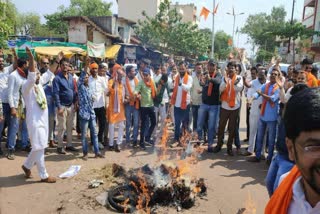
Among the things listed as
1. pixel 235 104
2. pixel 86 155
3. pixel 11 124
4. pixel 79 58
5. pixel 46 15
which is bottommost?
pixel 86 155

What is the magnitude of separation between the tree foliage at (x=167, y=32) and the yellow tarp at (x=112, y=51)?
136 inches

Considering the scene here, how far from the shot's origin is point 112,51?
85.4 feet

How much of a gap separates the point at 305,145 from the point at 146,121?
Answer: 6.60 m

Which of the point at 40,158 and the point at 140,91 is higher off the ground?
the point at 140,91

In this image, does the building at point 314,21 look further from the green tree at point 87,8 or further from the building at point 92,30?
the green tree at point 87,8

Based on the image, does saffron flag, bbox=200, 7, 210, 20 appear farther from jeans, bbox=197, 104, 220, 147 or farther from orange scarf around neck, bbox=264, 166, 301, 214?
orange scarf around neck, bbox=264, 166, 301, 214

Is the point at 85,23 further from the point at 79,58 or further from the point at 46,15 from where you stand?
the point at 46,15

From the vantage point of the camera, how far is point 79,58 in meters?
22.2

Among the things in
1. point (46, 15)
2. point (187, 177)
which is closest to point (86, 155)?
point (187, 177)

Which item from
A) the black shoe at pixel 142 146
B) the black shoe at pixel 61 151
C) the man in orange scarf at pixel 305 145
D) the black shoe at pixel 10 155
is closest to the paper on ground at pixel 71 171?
the black shoe at pixel 61 151

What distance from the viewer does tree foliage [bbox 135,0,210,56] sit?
2831 cm

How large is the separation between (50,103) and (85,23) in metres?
23.1

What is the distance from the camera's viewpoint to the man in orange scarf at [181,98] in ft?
25.7

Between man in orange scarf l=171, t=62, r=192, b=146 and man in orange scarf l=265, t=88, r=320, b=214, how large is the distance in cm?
640
